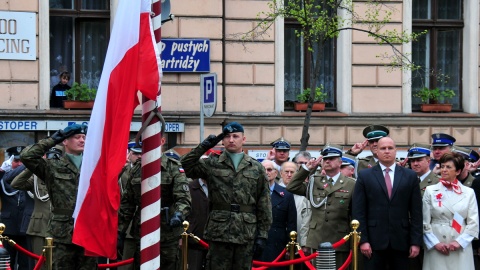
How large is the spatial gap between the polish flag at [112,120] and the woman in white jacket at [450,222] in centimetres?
472

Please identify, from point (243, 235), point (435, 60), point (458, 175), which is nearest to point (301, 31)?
point (435, 60)

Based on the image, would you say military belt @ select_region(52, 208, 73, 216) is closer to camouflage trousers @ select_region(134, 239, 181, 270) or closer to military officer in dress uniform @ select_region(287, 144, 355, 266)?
camouflage trousers @ select_region(134, 239, 181, 270)

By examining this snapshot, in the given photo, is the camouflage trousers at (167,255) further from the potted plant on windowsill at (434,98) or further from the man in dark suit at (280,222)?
the potted plant on windowsill at (434,98)

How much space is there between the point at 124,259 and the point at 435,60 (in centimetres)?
1446

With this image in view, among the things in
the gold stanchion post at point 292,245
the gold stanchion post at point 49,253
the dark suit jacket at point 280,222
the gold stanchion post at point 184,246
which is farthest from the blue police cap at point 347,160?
the gold stanchion post at point 49,253

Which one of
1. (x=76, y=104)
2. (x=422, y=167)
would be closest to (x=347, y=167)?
(x=422, y=167)

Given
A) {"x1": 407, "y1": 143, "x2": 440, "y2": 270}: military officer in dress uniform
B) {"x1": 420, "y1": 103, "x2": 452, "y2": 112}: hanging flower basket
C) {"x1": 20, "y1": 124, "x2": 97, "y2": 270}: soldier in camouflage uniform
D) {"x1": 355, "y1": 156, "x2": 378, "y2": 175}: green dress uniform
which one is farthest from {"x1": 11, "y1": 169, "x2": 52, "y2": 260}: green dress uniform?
{"x1": 420, "y1": 103, "x2": 452, "y2": 112}: hanging flower basket

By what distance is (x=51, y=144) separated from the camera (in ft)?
41.8

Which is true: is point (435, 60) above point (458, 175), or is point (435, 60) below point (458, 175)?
above

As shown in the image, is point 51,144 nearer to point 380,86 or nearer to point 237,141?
point 237,141

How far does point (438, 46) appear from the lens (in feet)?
88.4

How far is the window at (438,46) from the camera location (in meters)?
26.6

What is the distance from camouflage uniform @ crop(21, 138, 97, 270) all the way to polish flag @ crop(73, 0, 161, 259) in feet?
8.61

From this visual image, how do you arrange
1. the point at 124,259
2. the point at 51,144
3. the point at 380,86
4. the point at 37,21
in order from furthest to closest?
1. the point at 380,86
2. the point at 37,21
3. the point at 124,259
4. the point at 51,144
